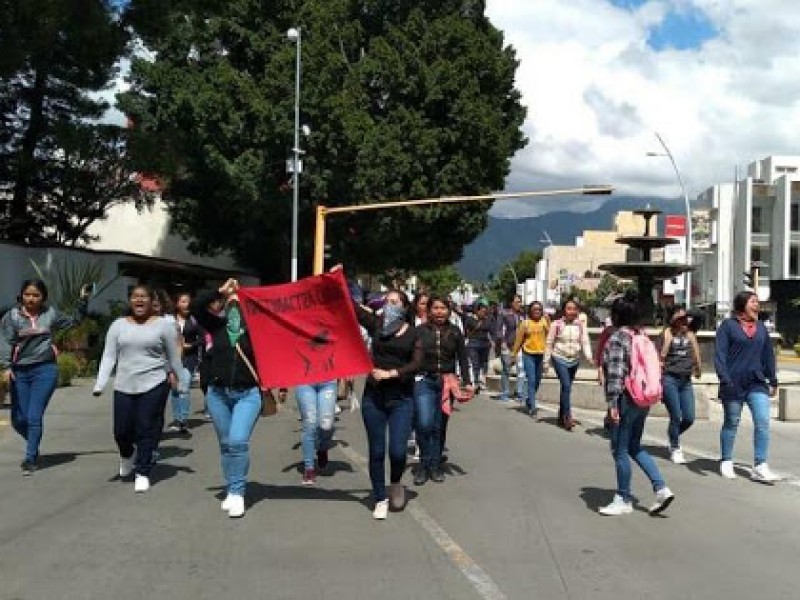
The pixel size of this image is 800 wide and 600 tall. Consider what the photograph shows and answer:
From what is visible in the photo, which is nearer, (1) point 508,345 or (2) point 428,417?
(2) point 428,417

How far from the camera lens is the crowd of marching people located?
7.44 m

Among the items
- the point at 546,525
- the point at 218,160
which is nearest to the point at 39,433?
the point at 546,525

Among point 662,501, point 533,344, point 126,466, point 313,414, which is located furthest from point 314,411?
point 533,344

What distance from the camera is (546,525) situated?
7.29m

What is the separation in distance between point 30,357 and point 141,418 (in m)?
1.63

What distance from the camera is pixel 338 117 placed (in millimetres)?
38219

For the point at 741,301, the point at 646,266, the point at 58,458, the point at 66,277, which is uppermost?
the point at 646,266

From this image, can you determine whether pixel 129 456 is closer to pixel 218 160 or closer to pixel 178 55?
pixel 218 160

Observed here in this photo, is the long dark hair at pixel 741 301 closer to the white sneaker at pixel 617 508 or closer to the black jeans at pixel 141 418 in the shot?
the white sneaker at pixel 617 508

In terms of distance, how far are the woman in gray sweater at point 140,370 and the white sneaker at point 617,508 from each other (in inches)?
150

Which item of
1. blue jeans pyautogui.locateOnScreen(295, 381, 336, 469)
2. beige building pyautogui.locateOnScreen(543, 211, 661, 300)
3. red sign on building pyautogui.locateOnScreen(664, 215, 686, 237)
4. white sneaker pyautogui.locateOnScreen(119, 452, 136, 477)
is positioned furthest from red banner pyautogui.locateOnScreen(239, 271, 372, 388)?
beige building pyautogui.locateOnScreen(543, 211, 661, 300)

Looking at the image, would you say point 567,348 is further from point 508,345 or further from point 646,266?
point 646,266

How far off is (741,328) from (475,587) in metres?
4.86

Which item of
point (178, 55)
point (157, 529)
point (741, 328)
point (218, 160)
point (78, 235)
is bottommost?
A: point (157, 529)
